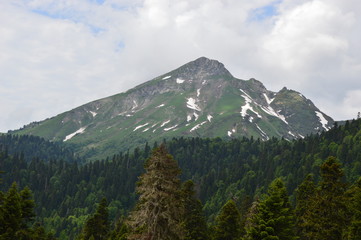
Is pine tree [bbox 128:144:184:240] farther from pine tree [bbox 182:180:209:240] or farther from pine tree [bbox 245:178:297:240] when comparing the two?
pine tree [bbox 182:180:209:240]

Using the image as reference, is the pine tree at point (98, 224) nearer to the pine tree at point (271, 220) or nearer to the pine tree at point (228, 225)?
the pine tree at point (228, 225)

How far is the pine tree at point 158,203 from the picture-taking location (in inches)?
1162

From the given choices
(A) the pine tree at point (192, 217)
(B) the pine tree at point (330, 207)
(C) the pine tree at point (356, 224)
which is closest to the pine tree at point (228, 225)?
(A) the pine tree at point (192, 217)

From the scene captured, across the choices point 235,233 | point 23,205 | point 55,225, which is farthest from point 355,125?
point 23,205

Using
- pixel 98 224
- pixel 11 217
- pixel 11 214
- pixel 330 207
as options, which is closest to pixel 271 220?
pixel 330 207

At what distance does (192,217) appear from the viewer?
44.9 metres

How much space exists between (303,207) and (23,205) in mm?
34536

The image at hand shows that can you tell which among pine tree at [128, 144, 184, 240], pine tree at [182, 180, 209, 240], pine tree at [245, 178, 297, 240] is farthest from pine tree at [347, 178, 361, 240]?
pine tree at [182, 180, 209, 240]

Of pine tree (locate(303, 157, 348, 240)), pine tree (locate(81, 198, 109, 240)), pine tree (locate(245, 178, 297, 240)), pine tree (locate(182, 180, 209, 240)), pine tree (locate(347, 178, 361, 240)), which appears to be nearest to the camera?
pine tree (locate(347, 178, 361, 240))

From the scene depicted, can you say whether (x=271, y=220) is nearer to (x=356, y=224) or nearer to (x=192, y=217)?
(x=356, y=224)

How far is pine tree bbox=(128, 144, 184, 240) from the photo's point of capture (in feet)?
96.8

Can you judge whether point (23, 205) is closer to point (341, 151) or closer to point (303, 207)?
point (303, 207)

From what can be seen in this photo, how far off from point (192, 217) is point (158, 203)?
16.6m

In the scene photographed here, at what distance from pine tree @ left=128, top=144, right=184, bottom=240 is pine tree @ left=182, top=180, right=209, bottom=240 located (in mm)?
13123
